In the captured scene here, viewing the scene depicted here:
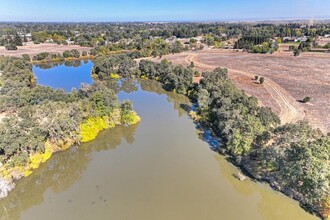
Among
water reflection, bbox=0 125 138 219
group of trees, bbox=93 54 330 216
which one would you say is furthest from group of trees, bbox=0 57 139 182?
group of trees, bbox=93 54 330 216

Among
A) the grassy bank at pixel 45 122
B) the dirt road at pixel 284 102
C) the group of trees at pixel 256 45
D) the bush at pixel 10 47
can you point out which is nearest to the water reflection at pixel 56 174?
the grassy bank at pixel 45 122

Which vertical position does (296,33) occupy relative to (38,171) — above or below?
above

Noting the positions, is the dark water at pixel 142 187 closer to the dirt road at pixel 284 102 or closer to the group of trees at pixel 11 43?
the dirt road at pixel 284 102

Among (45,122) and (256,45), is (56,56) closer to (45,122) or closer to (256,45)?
(45,122)

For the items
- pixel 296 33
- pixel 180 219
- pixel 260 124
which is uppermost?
pixel 296 33

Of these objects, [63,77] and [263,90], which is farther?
[63,77]

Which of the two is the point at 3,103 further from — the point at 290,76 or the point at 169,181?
the point at 290,76

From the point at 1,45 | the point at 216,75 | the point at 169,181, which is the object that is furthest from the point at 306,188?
the point at 1,45
